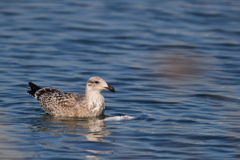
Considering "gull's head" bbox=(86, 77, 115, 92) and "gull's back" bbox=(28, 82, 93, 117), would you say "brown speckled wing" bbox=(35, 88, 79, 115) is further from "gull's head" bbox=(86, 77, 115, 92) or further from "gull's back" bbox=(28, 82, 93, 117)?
"gull's head" bbox=(86, 77, 115, 92)

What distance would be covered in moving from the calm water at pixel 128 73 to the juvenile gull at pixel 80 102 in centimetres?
27

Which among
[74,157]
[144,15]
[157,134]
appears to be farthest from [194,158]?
[144,15]

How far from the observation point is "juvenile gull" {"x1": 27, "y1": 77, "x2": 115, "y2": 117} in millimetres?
12961

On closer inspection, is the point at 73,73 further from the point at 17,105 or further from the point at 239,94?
the point at 239,94

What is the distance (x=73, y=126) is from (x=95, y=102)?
0.99 meters

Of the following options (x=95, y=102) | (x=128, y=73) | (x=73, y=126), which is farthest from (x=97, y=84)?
(x=128, y=73)

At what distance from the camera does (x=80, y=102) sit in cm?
1316

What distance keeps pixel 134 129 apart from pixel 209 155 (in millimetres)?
2124

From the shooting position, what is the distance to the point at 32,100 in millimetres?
14781

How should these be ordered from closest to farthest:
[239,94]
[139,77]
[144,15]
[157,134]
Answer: [157,134] → [239,94] → [139,77] → [144,15]

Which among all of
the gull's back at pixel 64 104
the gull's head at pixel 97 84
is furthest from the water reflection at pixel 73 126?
the gull's head at pixel 97 84

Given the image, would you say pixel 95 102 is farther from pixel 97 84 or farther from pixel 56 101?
pixel 56 101

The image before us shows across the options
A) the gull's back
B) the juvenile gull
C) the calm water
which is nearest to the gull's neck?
the juvenile gull

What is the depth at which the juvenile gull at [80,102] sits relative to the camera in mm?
12961
